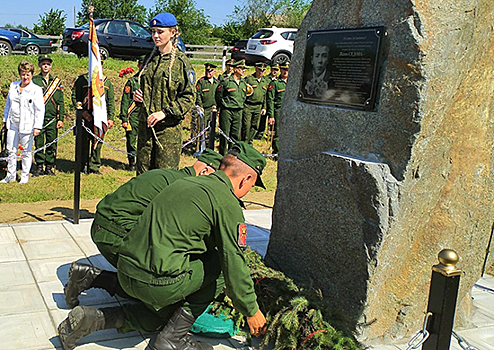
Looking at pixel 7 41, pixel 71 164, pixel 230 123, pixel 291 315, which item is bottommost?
pixel 71 164

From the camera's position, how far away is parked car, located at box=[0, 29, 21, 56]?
1909 cm

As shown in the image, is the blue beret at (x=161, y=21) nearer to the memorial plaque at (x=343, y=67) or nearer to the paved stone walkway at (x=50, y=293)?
the memorial plaque at (x=343, y=67)

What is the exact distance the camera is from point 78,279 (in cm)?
398

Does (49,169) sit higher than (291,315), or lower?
lower

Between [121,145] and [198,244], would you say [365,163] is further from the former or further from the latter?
[121,145]

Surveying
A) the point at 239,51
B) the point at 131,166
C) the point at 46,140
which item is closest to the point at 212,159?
the point at 46,140

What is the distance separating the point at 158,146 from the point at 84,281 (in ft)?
6.84

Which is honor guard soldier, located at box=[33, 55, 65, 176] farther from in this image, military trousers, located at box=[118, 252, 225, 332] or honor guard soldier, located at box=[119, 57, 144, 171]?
military trousers, located at box=[118, 252, 225, 332]

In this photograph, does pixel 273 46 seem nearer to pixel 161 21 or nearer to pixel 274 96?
pixel 274 96

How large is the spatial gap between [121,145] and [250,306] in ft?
35.0

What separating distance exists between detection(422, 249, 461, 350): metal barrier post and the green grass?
6.43 meters

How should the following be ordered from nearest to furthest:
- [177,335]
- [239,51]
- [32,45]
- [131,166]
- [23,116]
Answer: [177,335], [23,116], [131,166], [32,45], [239,51]

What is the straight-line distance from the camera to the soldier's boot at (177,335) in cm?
339

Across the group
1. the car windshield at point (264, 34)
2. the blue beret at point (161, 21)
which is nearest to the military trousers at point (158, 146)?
the blue beret at point (161, 21)
